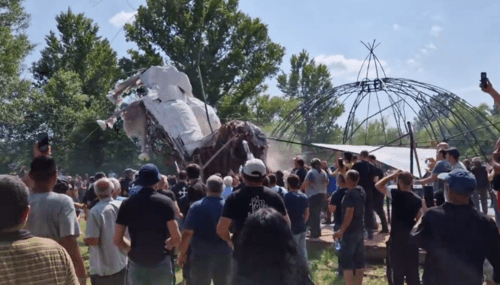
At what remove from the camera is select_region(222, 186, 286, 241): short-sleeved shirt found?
4926 millimetres

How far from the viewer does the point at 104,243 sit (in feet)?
18.2

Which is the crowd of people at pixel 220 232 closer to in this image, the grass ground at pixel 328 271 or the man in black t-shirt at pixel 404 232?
the man in black t-shirt at pixel 404 232

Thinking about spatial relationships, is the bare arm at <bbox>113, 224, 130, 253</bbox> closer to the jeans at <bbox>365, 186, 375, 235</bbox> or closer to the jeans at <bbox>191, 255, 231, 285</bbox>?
the jeans at <bbox>191, 255, 231, 285</bbox>

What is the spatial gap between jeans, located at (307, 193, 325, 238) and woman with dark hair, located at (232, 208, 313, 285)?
25.5 feet

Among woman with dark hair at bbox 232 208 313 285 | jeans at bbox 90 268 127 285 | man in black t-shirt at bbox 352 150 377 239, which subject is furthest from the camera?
man in black t-shirt at bbox 352 150 377 239

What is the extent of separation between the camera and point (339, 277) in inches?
338

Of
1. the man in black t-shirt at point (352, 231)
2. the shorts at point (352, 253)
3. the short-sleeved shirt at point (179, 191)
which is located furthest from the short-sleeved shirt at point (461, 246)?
the short-sleeved shirt at point (179, 191)

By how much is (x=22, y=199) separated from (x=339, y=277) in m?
6.65

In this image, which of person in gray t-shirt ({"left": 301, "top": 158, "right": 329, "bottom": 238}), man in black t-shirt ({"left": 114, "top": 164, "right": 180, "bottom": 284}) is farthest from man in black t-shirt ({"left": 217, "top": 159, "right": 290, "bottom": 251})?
person in gray t-shirt ({"left": 301, "top": 158, "right": 329, "bottom": 238})

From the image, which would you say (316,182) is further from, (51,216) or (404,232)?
(51,216)

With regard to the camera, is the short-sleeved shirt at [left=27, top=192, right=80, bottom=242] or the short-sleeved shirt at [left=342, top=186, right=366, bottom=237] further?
the short-sleeved shirt at [left=342, top=186, right=366, bottom=237]

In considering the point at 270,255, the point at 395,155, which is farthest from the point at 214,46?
the point at 270,255

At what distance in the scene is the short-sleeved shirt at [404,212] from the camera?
6266 mm

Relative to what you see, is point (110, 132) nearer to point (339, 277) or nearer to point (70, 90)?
point (70, 90)
